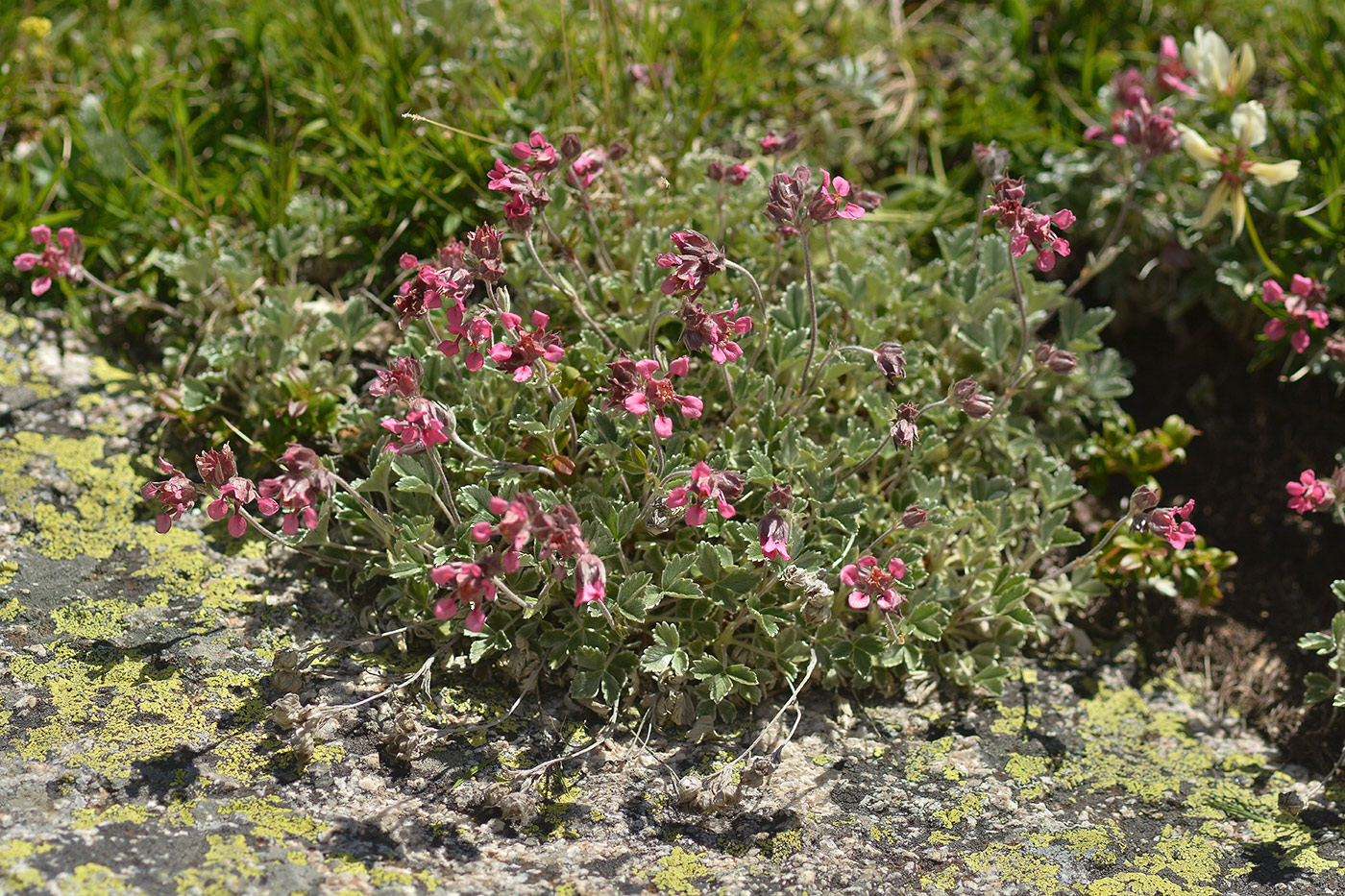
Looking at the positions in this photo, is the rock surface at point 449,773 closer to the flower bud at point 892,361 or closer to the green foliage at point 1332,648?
the green foliage at point 1332,648

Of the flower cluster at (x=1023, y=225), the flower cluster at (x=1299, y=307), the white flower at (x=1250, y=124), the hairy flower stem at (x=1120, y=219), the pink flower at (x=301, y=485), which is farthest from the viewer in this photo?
the white flower at (x=1250, y=124)

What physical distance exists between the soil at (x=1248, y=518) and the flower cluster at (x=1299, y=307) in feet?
2.19

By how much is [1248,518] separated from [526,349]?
9.22 ft

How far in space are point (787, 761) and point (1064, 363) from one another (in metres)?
1.34

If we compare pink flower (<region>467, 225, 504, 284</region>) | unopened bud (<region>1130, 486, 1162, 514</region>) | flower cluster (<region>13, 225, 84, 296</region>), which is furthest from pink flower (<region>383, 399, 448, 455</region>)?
unopened bud (<region>1130, 486, 1162, 514</region>)

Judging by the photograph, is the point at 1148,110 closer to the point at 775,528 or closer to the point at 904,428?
the point at 904,428

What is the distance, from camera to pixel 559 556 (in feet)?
7.80

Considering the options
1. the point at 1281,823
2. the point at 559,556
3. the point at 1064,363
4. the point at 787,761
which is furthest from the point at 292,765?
the point at 1281,823

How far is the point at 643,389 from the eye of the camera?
2463 millimetres

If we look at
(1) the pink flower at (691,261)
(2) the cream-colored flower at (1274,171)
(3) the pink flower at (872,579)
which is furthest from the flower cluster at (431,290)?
(2) the cream-colored flower at (1274,171)

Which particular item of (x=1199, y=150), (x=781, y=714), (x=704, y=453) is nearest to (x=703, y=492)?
→ (x=704, y=453)

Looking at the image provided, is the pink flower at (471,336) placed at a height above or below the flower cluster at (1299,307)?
A: below

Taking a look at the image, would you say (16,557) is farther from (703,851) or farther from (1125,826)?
(1125,826)

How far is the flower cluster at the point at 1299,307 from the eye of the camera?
126 inches
